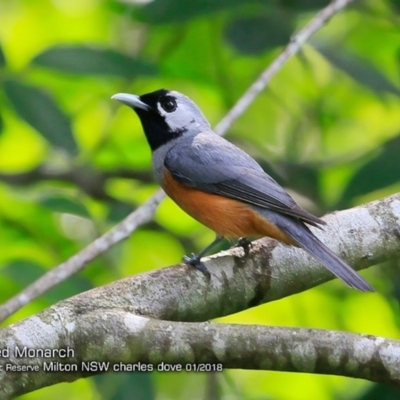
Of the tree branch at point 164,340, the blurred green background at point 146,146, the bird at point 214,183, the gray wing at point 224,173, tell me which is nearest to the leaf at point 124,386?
the blurred green background at point 146,146

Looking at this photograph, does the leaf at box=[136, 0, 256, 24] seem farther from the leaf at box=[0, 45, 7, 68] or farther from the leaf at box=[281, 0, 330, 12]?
the leaf at box=[0, 45, 7, 68]

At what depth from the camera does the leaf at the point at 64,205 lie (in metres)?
5.05

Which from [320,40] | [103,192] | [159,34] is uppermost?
[159,34]

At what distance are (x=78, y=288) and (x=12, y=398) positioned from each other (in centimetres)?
181

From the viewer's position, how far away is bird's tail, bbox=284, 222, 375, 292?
393cm

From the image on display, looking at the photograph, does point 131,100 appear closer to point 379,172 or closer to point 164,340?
point 379,172

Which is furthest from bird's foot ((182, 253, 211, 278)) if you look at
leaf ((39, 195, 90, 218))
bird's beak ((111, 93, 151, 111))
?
bird's beak ((111, 93, 151, 111))

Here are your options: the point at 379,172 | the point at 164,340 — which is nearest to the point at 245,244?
the point at 379,172

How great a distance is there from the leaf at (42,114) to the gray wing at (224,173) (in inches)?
27.1

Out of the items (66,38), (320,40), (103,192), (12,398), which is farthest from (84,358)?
(66,38)

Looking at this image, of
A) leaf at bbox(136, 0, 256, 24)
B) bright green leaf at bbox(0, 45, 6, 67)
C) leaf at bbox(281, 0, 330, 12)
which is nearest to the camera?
bright green leaf at bbox(0, 45, 6, 67)

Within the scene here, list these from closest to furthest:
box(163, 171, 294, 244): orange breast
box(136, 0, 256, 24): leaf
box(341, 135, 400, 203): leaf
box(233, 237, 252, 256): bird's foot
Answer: box(233, 237, 252, 256): bird's foot < box(163, 171, 294, 244): orange breast < box(341, 135, 400, 203): leaf < box(136, 0, 256, 24): leaf

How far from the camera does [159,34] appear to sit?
6551 mm

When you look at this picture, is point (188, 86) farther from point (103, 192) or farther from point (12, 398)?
point (12, 398)
